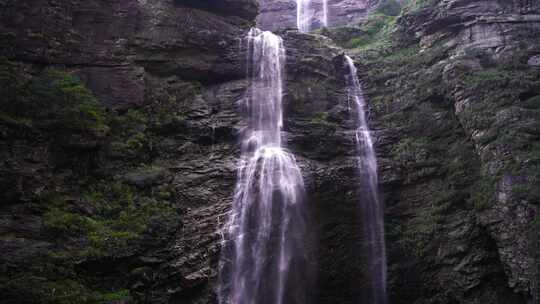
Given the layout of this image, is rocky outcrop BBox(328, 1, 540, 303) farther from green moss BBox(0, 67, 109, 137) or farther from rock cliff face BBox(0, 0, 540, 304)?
green moss BBox(0, 67, 109, 137)

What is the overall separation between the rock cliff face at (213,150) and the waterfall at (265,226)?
1.36ft

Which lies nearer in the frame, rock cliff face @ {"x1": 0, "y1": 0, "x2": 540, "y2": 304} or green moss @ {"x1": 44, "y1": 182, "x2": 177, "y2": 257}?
green moss @ {"x1": 44, "y1": 182, "x2": 177, "y2": 257}

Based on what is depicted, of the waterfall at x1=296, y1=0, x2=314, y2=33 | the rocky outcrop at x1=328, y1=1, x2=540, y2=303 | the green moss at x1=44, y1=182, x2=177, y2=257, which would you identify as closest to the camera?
the green moss at x1=44, y1=182, x2=177, y2=257

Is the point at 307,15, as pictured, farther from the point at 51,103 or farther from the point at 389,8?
the point at 51,103

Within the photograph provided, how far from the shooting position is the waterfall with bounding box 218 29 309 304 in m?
12.1

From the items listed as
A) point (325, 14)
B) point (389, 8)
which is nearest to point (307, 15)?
point (325, 14)

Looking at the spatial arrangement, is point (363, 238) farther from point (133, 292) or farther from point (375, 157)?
point (133, 292)

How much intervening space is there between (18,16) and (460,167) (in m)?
14.9

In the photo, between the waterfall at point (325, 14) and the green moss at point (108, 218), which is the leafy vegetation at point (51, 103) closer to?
the green moss at point (108, 218)

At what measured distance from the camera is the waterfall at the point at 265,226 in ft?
39.7

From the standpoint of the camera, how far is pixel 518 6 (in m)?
17.7

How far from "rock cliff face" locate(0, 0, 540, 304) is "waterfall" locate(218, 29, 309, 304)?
41 centimetres

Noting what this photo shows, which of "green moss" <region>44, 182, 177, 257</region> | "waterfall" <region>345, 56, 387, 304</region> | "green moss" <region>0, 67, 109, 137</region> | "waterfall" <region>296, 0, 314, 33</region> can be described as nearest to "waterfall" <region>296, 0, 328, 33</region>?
"waterfall" <region>296, 0, 314, 33</region>

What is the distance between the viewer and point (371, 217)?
1380 cm
